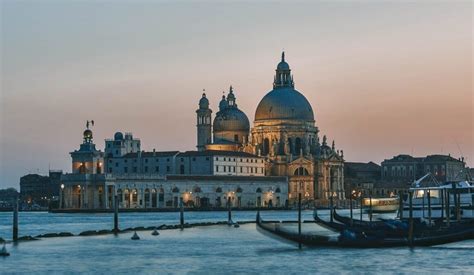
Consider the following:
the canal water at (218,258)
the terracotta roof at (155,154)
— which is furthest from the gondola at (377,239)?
the terracotta roof at (155,154)

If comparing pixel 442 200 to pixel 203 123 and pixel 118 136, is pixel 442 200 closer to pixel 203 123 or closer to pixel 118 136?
pixel 118 136

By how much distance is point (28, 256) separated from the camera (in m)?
53.6

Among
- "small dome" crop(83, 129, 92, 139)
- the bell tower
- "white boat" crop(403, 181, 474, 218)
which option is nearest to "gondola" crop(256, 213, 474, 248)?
"white boat" crop(403, 181, 474, 218)

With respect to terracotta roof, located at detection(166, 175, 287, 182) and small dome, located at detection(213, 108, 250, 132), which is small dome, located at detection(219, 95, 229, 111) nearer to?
small dome, located at detection(213, 108, 250, 132)

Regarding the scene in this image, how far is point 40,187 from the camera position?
197 m

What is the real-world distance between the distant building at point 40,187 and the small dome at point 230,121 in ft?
106

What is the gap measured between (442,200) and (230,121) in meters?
115

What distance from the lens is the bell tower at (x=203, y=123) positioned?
595 ft

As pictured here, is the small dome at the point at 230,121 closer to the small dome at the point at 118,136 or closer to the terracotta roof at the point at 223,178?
the small dome at the point at 118,136

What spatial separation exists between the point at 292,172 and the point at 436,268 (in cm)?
12259

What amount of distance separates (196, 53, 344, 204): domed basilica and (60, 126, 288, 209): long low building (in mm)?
4281

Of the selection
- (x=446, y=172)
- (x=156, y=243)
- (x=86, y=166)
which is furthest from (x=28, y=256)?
(x=446, y=172)

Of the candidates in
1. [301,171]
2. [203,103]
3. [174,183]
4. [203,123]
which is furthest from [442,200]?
[203,103]

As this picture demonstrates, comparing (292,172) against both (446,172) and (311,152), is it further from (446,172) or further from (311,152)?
Result: (446,172)
